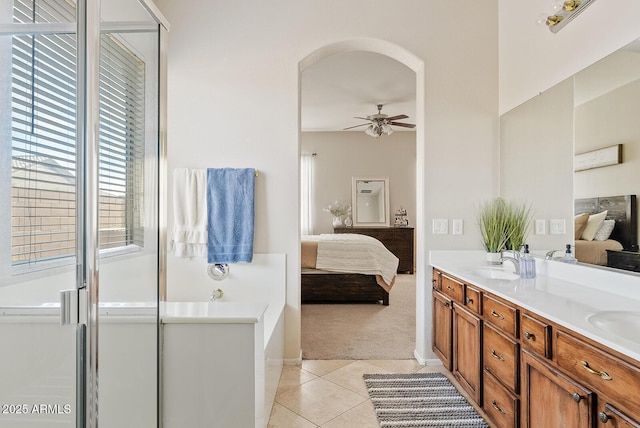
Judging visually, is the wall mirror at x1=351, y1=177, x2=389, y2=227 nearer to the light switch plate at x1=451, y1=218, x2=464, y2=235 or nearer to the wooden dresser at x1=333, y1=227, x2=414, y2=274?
the wooden dresser at x1=333, y1=227, x2=414, y2=274

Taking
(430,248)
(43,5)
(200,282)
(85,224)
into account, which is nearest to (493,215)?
(430,248)

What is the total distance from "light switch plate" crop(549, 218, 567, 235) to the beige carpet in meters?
1.44

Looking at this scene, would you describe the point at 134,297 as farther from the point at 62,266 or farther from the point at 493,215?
the point at 493,215

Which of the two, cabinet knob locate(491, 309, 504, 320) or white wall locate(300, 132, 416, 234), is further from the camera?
white wall locate(300, 132, 416, 234)

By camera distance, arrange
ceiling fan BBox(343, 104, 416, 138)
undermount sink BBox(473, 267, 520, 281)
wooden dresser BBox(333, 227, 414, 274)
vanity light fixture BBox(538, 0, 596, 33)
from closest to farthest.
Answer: vanity light fixture BBox(538, 0, 596, 33) → undermount sink BBox(473, 267, 520, 281) → ceiling fan BBox(343, 104, 416, 138) → wooden dresser BBox(333, 227, 414, 274)

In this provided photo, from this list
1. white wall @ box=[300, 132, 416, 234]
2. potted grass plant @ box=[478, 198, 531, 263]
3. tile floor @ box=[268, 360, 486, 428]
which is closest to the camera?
tile floor @ box=[268, 360, 486, 428]

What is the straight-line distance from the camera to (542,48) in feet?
7.49

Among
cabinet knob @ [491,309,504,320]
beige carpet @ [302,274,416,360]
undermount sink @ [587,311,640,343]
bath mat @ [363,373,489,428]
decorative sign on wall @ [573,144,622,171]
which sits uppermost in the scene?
decorative sign on wall @ [573,144,622,171]

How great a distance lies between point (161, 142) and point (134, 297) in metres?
0.68

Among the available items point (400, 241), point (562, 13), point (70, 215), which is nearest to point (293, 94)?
point (562, 13)

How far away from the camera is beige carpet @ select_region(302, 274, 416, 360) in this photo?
9.73 feet

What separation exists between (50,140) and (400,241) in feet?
20.6

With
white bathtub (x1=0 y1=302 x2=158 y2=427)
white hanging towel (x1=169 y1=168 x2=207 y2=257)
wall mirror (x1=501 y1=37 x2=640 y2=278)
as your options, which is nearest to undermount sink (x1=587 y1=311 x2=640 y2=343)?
wall mirror (x1=501 y1=37 x2=640 y2=278)

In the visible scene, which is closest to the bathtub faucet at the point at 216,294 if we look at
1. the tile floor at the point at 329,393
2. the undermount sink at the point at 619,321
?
the tile floor at the point at 329,393
